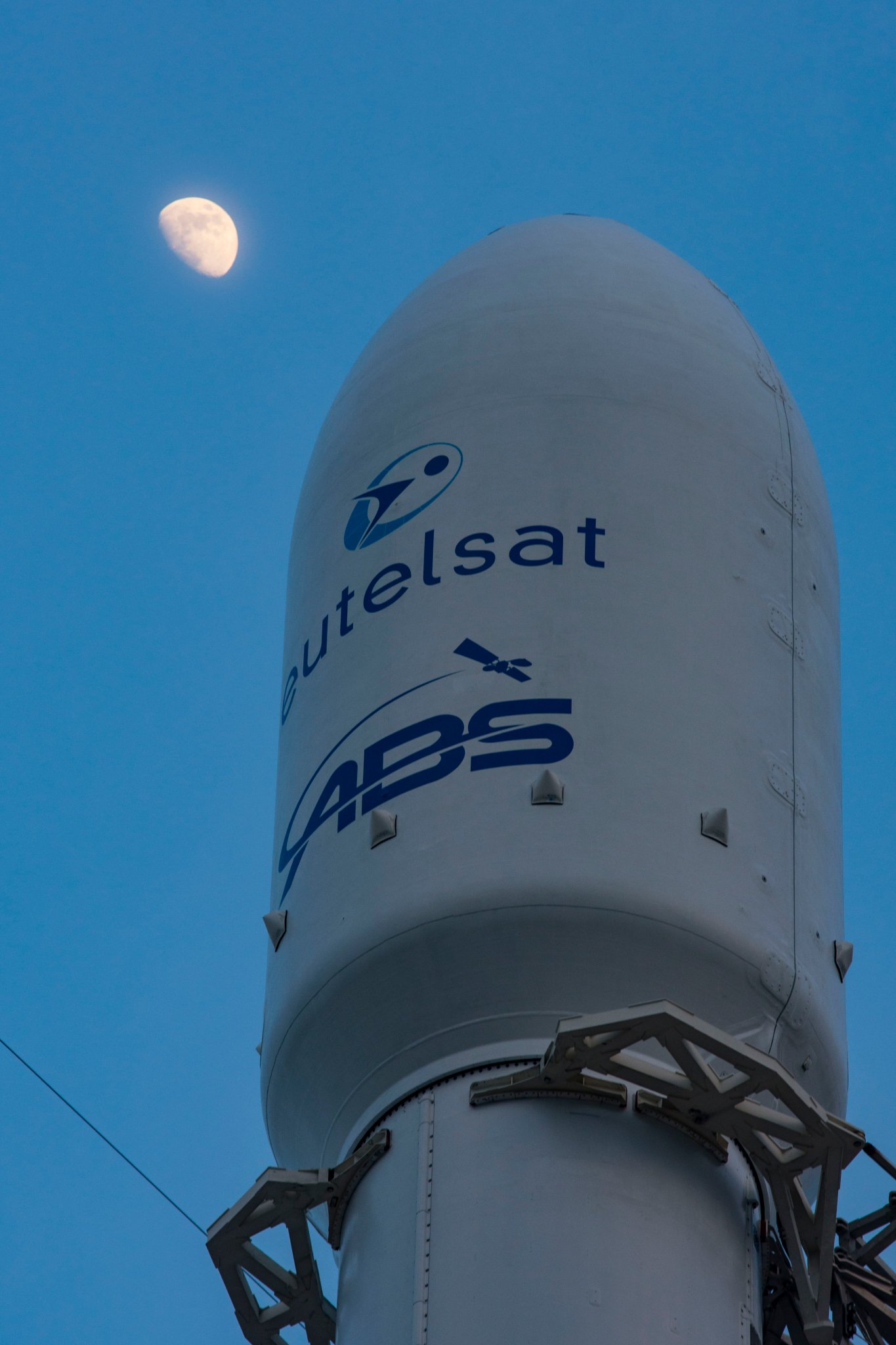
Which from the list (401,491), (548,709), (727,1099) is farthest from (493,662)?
(727,1099)

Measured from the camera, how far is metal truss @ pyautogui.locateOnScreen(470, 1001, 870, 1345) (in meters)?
10.7

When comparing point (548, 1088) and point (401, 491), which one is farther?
point (401, 491)

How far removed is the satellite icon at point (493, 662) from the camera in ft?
39.1

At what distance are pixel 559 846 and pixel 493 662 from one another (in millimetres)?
1315

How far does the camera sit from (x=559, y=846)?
1128 centimetres

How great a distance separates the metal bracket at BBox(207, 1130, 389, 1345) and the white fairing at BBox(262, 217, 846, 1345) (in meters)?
0.37

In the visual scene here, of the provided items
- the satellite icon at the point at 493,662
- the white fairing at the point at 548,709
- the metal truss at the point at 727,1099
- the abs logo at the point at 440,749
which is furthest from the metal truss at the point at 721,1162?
the satellite icon at the point at 493,662

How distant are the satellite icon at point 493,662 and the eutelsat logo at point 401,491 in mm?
1271

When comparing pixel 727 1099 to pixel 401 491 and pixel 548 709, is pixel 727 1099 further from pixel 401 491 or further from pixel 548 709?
pixel 401 491

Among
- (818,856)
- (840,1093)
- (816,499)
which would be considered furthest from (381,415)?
(840,1093)

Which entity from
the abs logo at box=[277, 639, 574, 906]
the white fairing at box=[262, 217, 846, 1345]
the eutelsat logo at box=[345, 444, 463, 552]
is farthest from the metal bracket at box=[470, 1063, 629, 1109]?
the eutelsat logo at box=[345, 444, 463, 552]

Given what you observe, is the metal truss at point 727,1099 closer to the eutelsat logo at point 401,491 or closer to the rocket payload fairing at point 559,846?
the rocket payload fairing at point 559,846

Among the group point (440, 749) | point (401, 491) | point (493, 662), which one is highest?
point (401, 491)

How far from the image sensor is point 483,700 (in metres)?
11.9
